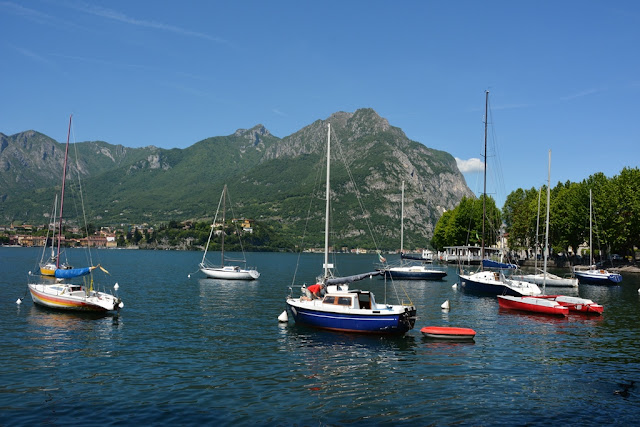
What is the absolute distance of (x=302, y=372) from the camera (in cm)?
2592

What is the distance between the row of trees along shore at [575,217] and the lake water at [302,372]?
6561 centimetres

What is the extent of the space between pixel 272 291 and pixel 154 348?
39.2m

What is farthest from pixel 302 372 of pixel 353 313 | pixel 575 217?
pixel 575 217

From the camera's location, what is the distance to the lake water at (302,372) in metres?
19.6

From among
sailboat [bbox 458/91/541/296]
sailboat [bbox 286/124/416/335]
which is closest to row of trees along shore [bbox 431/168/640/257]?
sailboat [bbox 458/91/541/296]

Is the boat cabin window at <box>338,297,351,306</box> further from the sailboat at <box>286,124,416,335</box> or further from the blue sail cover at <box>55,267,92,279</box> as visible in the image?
the blue sail cover at <box>55,267,92,279</box>

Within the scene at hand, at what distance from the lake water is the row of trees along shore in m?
65.6

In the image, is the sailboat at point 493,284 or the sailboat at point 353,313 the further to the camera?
the sailboat at point 493,284

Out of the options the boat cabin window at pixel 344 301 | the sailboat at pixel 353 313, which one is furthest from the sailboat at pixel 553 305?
the boat cabin window at pixel 344 301

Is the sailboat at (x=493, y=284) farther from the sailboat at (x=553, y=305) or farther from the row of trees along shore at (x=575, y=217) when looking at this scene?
the row of trees along shore at (x=575, y=217)

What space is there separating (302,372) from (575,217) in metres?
108

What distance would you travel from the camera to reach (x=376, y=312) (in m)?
34.5

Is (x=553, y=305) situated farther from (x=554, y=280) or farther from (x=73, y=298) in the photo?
(x=73, y=298)

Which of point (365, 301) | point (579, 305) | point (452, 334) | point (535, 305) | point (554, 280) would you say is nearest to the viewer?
point (452, 334)
